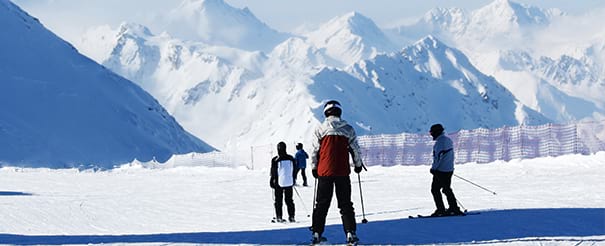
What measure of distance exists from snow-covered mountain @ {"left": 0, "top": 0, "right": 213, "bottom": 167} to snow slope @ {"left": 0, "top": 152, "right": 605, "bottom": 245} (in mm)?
90843

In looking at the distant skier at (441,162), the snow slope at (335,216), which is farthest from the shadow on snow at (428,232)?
the distant skier at (441,162)

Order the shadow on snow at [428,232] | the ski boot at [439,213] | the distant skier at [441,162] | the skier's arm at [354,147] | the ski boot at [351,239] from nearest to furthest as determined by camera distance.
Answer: the ski boot at [351,239], the skier's arm at [354,147], the shadow on snow at [428,232], the distant skier at [441,162], the ski boot at [439,213]

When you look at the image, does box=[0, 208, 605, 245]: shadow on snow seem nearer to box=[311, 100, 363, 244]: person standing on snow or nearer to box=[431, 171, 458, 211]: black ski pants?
box=[431, 171, 458, 211]: black ski pants

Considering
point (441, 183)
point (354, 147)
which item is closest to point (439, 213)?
point (441, 183)

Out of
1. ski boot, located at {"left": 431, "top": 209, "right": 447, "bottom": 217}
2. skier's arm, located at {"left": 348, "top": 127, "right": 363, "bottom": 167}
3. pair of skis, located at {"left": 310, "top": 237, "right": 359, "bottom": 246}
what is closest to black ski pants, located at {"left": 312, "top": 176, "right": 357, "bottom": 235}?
pair of skis, located at {"left": 310, "top": 237, "right": 359, "bottom": 246}

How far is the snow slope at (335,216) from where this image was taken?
14.8 metres

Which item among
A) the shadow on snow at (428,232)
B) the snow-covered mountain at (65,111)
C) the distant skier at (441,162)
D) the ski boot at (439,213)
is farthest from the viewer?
the snow-covered mountain at (65,111)

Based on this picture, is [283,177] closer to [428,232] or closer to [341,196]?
[428,232]

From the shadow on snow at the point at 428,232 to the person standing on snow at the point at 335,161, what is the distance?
3.62ft

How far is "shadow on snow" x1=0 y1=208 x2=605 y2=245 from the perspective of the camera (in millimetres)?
14344

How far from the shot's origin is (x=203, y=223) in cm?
2030

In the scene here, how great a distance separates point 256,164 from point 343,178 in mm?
58768

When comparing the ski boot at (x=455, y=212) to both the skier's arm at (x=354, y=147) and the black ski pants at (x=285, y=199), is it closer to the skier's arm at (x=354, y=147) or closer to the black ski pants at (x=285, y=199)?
the black ski pants at (x=285, y=199)

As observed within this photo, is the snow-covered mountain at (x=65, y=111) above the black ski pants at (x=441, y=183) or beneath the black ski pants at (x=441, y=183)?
above
